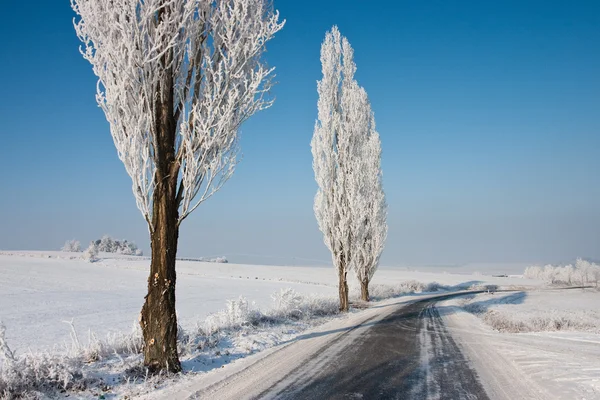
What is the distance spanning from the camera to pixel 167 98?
6.67 meters

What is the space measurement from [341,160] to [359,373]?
47.6 ft

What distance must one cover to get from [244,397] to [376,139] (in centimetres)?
2286

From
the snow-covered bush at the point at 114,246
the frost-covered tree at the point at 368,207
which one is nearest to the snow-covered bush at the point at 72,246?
the snow-covered bush at the point at 114,246

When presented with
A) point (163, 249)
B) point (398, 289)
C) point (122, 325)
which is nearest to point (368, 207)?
point (122, 325)

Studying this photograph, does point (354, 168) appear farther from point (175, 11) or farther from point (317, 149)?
point (175, 11)

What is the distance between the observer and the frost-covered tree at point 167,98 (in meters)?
6.18

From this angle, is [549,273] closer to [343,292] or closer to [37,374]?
[343,292]

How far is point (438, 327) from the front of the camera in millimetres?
11906

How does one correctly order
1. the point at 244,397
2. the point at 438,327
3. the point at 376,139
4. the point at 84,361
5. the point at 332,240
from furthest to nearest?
1. the point at 376,139
2. the point at 332,240
3. the point at 438,327
4. the point at 84,361
5. the point at 244,397

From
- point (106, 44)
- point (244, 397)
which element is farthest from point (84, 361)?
point (106, 44)

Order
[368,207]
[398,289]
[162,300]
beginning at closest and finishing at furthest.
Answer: [162,300], [368,207], [398,289]

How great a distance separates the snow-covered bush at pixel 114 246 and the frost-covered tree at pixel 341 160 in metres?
93.4

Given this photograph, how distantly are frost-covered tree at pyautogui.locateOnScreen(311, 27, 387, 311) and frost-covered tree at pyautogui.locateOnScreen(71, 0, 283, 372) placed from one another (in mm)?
11787

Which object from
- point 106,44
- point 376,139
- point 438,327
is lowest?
point 438,327
